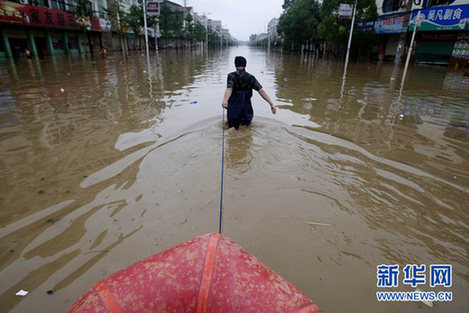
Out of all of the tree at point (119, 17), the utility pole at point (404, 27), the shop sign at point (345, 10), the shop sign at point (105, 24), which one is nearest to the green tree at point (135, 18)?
the tree at point (119, 17)

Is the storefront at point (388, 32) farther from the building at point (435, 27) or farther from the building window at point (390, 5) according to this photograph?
the building window at point (390, 5)

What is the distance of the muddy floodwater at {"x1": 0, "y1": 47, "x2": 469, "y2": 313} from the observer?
7.78ft

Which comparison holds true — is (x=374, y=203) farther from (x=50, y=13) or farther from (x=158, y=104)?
(x=50, y=13)

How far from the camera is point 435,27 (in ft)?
68.9

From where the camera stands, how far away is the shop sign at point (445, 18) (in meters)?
18.9

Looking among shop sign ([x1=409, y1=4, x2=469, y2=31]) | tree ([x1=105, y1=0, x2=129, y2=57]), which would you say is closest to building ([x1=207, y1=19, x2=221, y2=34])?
tree ([x1=105, y1=0, x2=129, y2=57])

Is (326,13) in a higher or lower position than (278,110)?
higher

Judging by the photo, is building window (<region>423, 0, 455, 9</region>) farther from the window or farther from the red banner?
the red banner

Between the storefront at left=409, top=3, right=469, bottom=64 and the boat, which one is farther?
the storefront at left=409, top=3, right=469, bottom=64

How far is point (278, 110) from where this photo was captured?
7801mm

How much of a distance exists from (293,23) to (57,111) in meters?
38.7

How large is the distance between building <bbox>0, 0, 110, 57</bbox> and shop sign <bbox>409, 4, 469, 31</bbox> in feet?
98.5

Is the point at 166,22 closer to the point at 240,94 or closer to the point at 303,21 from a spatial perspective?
the point at 303,21

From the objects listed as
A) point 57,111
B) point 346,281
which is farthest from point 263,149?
point 57,111
